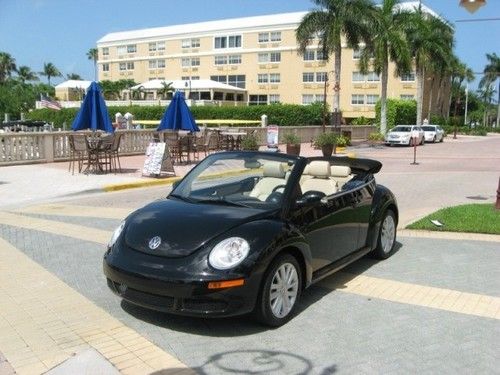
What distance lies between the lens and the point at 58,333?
14.9 feet

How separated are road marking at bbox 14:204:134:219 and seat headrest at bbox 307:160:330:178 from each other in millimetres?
4466

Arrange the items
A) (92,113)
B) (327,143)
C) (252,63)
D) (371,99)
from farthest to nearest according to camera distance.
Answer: (252,63)
(371,99)
(327,143)
(92,113)

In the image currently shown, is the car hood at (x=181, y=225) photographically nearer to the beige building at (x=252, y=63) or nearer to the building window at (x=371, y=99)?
the beige building at (x=252, y=63)

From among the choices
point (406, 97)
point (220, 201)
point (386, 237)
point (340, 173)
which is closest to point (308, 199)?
point (220, 201)

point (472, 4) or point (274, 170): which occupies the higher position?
point (472, 4)

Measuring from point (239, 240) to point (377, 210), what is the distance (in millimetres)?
2810

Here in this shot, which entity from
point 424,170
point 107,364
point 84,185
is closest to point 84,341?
point 107,364

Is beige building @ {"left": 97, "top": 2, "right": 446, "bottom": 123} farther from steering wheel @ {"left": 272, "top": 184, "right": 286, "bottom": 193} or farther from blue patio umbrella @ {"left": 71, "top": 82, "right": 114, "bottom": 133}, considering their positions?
steering wheel @ {"left": 272, "top": 184, "right": 286, "bottom": 193}

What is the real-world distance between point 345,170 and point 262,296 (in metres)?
2.85

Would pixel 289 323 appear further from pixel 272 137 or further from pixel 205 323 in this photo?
pixel 272 137

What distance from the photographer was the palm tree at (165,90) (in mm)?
77812

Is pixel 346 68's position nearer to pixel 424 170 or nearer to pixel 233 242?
pixel 424 170

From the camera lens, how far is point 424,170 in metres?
20.2

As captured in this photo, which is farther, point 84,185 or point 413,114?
point 413,114
